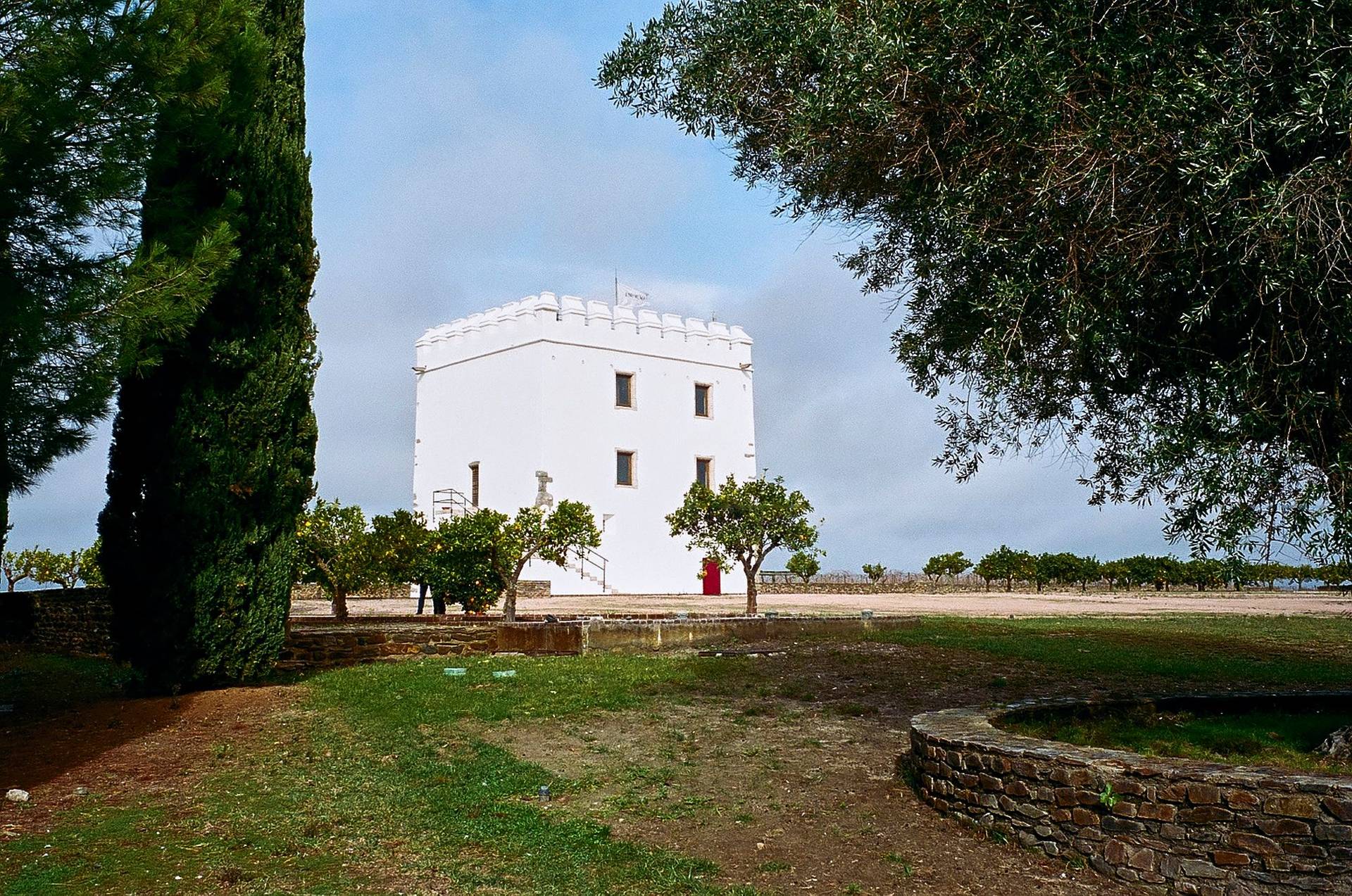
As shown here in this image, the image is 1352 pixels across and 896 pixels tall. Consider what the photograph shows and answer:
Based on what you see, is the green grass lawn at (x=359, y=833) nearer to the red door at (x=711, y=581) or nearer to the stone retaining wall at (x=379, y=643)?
the stone retaining wall at (x=379, y=643)

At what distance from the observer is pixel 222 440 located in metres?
10.2

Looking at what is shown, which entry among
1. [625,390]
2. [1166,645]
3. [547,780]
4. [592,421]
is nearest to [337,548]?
[547,780]

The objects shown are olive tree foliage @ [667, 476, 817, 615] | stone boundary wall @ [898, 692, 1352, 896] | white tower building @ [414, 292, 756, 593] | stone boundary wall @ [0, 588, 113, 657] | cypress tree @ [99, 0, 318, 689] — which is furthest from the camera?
white tower building @ [414, 292, 756, 593]

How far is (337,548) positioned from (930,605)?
1725cm

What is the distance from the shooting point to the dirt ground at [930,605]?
915 inches

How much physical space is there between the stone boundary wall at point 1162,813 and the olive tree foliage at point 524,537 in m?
12.0

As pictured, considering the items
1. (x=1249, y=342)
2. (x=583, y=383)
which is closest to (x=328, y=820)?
(x=1249, y=342)

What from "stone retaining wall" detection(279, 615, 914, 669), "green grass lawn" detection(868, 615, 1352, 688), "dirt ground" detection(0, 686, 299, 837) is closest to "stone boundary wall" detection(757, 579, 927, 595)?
"green grass lawn" detection(868, 615, 1352, 688)

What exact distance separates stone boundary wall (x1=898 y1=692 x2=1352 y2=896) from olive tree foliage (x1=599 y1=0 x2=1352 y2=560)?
4.17 feet

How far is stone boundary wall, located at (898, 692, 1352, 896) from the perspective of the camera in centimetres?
452

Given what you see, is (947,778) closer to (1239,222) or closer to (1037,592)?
(1239,222)

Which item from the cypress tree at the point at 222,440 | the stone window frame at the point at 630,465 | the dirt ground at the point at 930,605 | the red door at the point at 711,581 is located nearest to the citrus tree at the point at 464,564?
the dirt ground at the point at 930,605

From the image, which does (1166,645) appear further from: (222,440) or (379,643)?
(222,440)

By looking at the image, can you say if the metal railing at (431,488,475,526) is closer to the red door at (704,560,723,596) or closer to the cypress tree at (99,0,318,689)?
A: the red door at (704,560,723,596)
